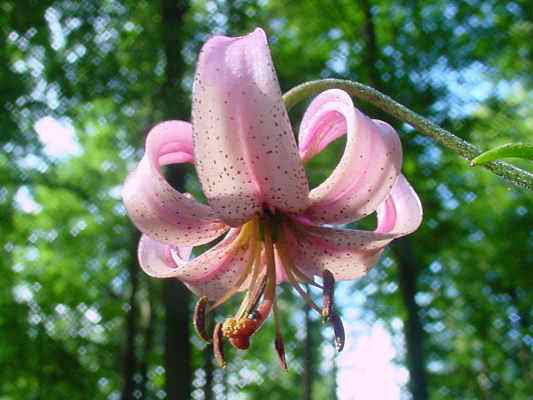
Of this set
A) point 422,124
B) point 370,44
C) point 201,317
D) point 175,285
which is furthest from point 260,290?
point 370,44

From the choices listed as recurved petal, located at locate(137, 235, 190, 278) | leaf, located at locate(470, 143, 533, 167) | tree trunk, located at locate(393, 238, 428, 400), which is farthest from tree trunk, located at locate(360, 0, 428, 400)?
leaf, located at locate(470, 143, 533, 167)

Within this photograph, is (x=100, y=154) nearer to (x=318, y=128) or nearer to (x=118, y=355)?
(x=118, y=355)

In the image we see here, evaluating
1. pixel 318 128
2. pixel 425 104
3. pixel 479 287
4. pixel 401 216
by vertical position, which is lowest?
pixel 479 287

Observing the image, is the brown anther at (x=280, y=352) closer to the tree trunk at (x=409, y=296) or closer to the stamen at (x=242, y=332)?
the stamen at (x=242, y=332)

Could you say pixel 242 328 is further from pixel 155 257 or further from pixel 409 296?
pixel 409 296

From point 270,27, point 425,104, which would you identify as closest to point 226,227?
point 425,104

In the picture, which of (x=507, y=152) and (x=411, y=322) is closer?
(x=507, y=152)

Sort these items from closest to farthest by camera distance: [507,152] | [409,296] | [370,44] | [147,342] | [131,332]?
[507,152], [409,296], [370,44], [131,332], [147,342]

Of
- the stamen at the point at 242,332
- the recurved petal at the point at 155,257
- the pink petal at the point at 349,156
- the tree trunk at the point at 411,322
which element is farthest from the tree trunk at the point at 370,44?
the stamen at the point at 242,332
